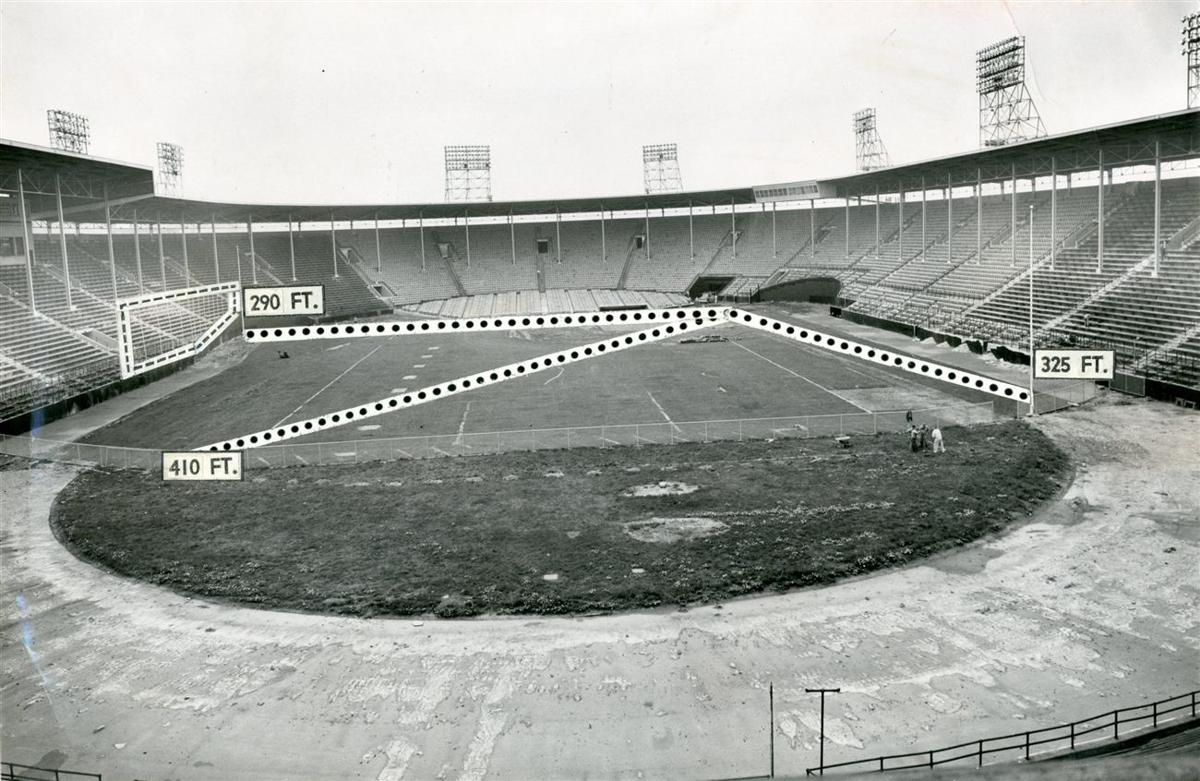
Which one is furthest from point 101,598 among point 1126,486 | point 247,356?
point 247,356

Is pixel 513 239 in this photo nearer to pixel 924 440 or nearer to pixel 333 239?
pixel 333 239

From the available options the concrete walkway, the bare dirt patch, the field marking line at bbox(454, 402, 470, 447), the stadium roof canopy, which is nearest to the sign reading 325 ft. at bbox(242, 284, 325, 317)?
the concrete walkway

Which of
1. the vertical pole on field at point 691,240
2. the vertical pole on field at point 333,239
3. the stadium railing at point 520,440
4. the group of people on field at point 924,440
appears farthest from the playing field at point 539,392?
the vertical pole on field at point 691,240

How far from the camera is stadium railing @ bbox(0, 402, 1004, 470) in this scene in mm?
27828

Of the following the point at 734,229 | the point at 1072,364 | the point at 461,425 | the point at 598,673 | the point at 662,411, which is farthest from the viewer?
the point at 734,229

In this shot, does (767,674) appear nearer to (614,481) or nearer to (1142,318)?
(614,481)

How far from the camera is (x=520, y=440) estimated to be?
96.3 ft

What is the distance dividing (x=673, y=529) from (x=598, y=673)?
6.87 m

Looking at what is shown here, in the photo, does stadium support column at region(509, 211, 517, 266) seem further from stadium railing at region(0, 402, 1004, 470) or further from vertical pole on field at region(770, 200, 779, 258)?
stadium railing at region(0, 402, 1004, 470)

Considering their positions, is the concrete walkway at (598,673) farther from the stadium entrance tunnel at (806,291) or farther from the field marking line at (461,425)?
the stadium entrance tunnel at (806,291)

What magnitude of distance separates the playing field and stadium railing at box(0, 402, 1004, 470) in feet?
2.63

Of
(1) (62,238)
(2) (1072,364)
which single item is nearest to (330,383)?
(1) (62,238)
